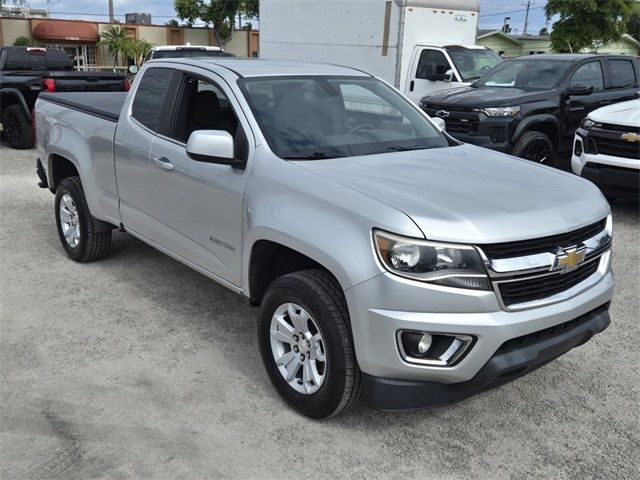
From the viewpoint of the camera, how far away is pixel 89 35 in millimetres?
40688

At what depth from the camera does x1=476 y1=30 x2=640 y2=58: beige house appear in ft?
155

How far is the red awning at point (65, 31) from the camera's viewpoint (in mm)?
38250

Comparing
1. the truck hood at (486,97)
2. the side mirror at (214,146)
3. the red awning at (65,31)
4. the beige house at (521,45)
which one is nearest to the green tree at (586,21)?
the beige house at (521,45)

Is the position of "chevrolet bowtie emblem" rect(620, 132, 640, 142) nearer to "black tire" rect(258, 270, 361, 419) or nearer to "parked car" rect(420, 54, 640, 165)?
"parked car" rect(420, 54, 640, 165)

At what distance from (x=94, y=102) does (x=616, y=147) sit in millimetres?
5524

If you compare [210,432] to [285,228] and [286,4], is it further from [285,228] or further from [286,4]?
[286,4]

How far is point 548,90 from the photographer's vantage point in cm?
873

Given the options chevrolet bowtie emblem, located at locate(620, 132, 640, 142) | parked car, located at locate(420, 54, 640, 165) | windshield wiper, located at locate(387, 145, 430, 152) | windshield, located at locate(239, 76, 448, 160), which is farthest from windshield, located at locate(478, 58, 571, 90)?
windshield wiper, located at locate(387, 145, 430, 152)

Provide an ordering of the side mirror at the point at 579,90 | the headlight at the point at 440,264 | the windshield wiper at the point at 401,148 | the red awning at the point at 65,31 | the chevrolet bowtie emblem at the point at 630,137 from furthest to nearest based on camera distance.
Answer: the red awning at the point at 65,31 → the side mirror at the point at 579,90 → the chevrolet bowtie emblem at the point at 630,137 → the windshield wiper at the point at 401,148 → the headlight at the point at 440,264

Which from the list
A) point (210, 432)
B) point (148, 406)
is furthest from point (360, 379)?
point (148, 406)

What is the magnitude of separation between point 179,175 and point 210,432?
1672mm

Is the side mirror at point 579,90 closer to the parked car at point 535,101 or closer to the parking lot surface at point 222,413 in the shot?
the parked car at point 535,101

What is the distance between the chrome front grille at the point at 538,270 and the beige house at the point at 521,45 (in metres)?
43.2

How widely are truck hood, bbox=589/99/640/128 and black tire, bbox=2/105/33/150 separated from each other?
9.26 meters
